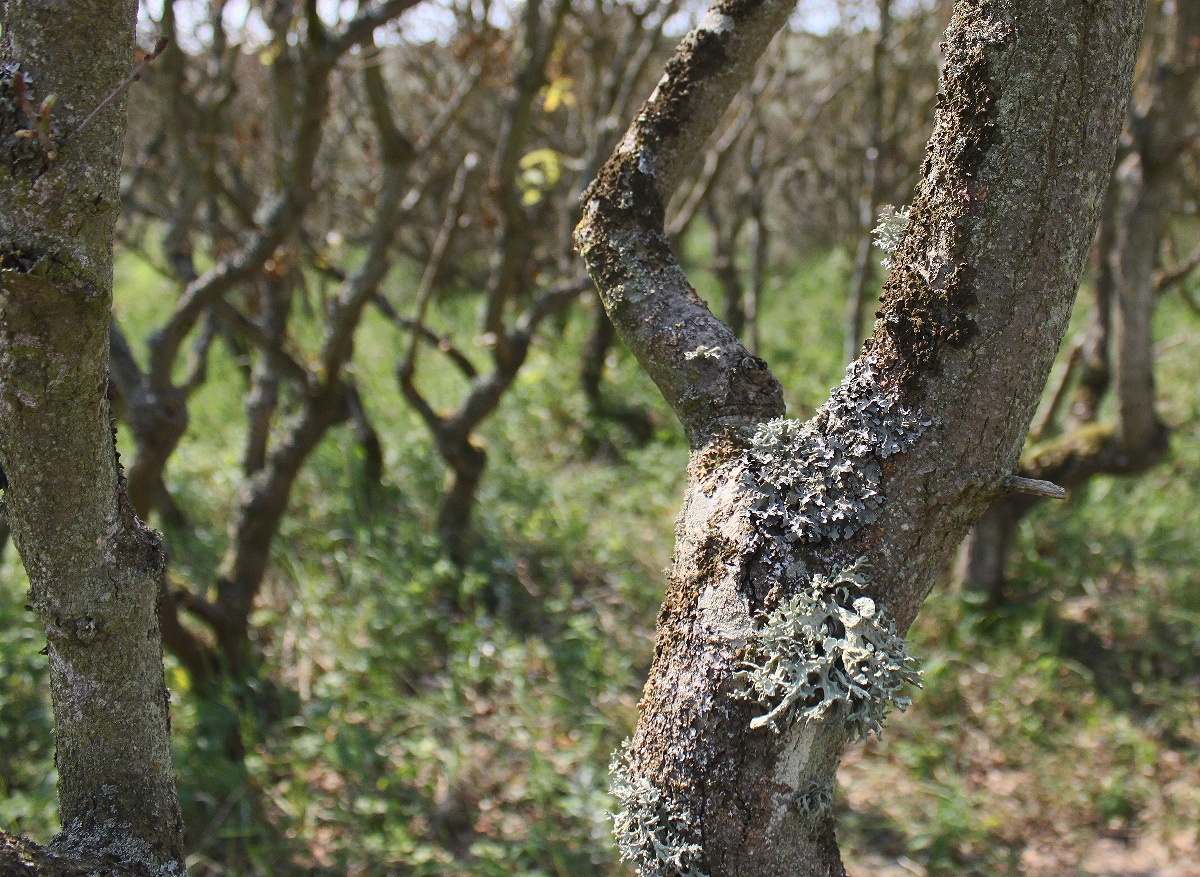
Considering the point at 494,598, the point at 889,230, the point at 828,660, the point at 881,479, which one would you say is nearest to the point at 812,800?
the point at 828,660

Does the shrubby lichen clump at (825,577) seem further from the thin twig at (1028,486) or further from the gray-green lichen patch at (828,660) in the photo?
the thin twig at (1028,486)

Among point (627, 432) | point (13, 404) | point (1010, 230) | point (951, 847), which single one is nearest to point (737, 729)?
point (1010, 230)

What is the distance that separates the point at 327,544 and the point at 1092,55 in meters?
3.77

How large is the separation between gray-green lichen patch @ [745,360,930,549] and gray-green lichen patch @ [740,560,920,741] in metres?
0.06

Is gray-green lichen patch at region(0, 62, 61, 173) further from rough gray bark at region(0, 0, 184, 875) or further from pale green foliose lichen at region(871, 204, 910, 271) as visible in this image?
pale green foliose lichen at region(871, 204, 910, 271)

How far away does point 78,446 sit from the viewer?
0.96m

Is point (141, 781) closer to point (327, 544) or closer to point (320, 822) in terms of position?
point (320, 822)

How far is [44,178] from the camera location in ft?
2.84

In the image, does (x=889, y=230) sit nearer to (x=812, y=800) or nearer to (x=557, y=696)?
(x=812, y=800)

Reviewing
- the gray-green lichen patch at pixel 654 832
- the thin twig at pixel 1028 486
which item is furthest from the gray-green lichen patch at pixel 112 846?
the thin twig at pixel 1028 486

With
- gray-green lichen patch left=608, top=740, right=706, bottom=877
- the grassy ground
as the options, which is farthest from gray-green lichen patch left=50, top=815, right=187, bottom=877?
the grassy ground

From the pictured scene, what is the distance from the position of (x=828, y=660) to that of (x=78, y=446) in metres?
0.84

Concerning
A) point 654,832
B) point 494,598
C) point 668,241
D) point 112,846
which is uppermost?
point 668,241

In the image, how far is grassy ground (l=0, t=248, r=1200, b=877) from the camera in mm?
2850
